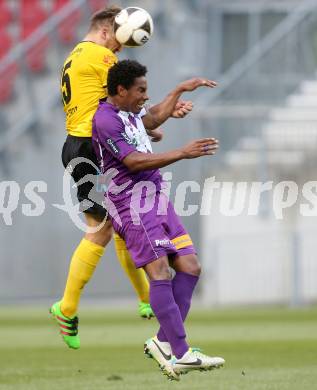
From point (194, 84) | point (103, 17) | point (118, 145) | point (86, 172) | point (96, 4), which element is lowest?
point (86, 172)

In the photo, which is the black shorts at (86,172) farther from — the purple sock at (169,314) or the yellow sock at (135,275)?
the purple sock at (169,314)

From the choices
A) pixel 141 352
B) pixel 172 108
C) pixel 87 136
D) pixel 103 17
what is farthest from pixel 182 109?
pixel 141 352

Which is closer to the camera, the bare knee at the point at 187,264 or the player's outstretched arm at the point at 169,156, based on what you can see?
the player's outstretched arm at the point at 169,156

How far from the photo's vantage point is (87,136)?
8.38 m

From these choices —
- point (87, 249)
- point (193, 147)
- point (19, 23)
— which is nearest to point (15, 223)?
point (19, 23)

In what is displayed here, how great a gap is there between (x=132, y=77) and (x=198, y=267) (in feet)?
4.19

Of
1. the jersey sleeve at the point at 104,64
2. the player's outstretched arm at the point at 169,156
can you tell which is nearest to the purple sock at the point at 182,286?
the player's outstretched arm at the point at 169,156

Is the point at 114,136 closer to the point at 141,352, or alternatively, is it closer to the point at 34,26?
the point at 141,352

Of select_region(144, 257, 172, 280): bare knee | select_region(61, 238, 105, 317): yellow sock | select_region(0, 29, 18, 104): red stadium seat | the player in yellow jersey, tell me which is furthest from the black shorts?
select_region(0, 29, 18, 104): red stadium seat

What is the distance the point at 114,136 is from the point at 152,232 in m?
0.64

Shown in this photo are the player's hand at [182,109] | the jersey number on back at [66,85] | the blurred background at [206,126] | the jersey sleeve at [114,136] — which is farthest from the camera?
the blurred background at [206,126]

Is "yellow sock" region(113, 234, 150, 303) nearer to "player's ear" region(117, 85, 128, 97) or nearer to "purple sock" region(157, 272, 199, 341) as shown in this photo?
"purple sock" region(157, 272, 199, 341)

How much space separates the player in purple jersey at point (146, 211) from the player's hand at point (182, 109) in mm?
153

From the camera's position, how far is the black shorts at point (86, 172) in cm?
835
